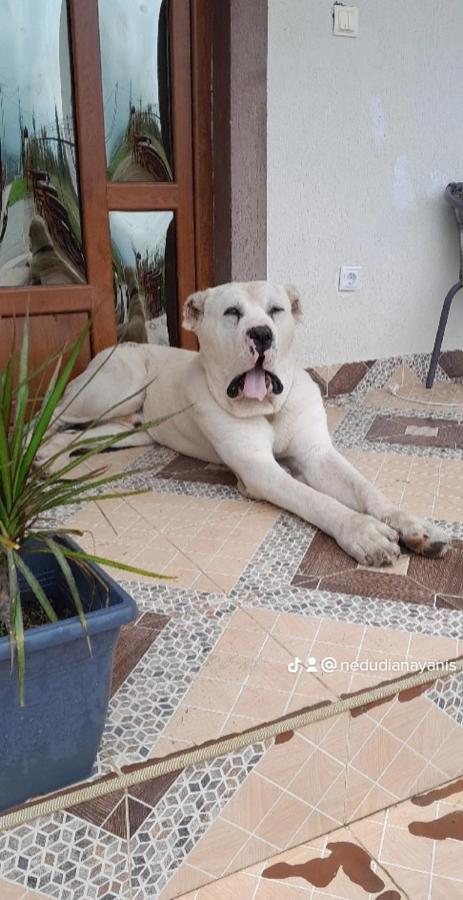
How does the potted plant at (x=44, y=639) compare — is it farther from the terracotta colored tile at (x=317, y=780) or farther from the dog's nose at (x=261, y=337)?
the dog's nose at (x=261, y=337)

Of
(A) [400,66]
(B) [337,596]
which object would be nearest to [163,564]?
(B) [337,596]

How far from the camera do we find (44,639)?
982 mm

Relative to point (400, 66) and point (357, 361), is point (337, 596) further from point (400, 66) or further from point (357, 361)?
point (400, 66)

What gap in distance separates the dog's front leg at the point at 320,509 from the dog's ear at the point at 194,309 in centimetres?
45

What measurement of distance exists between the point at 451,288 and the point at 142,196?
5.05ft

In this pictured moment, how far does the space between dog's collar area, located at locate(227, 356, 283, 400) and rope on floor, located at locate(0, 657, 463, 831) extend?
43.0 inches

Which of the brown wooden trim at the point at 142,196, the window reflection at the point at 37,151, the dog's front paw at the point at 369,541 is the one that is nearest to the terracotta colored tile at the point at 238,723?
the dog's front paw at the point at 369,541

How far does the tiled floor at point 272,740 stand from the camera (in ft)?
3.59

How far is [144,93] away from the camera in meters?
2.96

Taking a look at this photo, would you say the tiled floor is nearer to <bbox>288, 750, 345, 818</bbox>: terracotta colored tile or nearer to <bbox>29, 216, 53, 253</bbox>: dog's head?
<bbox>288, 750, 345, 818</bbox>: terracotta colored tile

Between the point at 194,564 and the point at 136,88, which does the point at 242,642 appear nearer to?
the point at 194,564

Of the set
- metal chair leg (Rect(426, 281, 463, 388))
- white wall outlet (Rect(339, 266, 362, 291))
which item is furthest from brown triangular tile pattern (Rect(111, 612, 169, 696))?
metal chair leg (Rect(426, 281, 463, 388))

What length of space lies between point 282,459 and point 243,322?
1.59 feet

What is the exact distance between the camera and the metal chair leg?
353 cm
